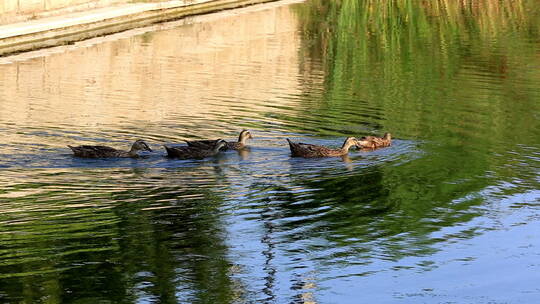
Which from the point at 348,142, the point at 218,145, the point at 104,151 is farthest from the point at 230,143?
the point at 104,151


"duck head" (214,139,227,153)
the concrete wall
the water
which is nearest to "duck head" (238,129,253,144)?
the water

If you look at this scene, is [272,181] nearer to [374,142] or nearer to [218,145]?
[218,145]

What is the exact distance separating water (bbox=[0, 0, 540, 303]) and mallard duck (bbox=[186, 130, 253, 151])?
197 millimetres

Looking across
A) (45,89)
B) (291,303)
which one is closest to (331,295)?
(291,303)

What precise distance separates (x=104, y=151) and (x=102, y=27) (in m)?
19.4

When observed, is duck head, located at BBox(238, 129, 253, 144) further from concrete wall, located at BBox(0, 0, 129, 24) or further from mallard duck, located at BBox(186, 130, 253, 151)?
concrete wall, located at BBox(0, 0, 129, 24)


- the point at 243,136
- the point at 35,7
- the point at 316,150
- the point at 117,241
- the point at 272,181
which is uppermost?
the point at 35,7

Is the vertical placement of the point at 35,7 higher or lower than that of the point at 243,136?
higher

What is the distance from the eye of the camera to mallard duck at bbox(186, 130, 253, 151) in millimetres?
17875

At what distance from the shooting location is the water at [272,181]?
476 inches

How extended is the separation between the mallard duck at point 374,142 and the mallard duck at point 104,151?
3353mm

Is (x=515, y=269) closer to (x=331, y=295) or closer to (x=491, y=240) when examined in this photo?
(x=491, y=240)

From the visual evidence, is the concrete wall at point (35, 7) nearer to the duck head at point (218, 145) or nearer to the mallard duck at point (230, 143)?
the mallard duck at point (230, 143)

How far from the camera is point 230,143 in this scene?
60.7 ft
